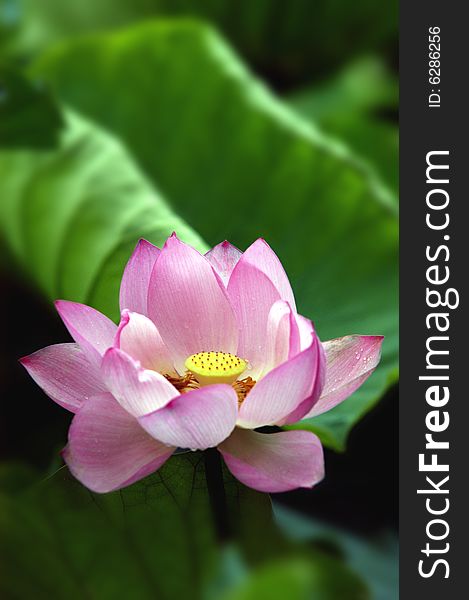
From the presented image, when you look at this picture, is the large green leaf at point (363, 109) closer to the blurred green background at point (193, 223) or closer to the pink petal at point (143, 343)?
the blurred green background at point (193, 223)

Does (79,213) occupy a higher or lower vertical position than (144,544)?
higher

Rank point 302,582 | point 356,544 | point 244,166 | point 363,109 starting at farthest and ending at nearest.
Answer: point 363,109, point 244,166, point 356,544, point 302,582

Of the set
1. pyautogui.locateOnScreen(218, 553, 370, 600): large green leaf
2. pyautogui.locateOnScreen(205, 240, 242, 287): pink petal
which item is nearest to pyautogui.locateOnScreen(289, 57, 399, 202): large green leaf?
pyautogui.locateOnScreen(205, 240, 242, 287): pink petal

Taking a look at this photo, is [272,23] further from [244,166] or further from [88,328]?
[88,328]

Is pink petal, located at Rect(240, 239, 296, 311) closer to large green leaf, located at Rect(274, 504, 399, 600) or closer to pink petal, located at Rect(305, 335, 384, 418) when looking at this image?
pink petal, located at Rect(305, 335, 384, 418)

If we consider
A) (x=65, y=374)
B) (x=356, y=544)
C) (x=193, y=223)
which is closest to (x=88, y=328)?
(x=65, y=374)

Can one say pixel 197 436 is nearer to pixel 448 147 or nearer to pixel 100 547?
pixel 100 547
